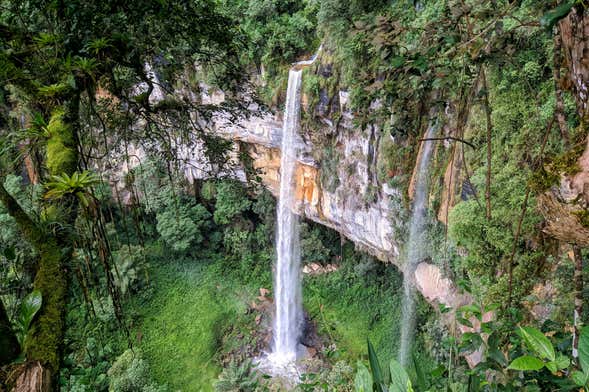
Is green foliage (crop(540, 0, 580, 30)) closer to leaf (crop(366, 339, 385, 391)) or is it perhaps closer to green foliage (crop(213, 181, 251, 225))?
leaf (crop(366, 339, 385, 391))

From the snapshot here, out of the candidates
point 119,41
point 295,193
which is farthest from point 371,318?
point 119,41

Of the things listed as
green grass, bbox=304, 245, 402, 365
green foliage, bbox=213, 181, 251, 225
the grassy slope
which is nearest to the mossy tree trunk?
the grassy slope

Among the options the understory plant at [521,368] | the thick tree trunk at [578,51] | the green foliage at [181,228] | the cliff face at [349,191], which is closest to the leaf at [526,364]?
the understory plant at [521,368]

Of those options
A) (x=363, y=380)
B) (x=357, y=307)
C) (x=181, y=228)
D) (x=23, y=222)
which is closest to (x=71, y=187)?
(x=23, y=222)

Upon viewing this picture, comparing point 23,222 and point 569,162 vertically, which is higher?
point 569,162

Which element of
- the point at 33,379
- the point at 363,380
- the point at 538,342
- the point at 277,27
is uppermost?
the point at 277,27

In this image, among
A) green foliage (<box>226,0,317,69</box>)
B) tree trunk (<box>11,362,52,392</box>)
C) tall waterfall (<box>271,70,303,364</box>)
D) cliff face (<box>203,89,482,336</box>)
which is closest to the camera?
tree trunk (<box>11,362,52,392</box>)

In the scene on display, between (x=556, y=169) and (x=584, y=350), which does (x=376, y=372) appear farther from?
(x=556, y=169)
